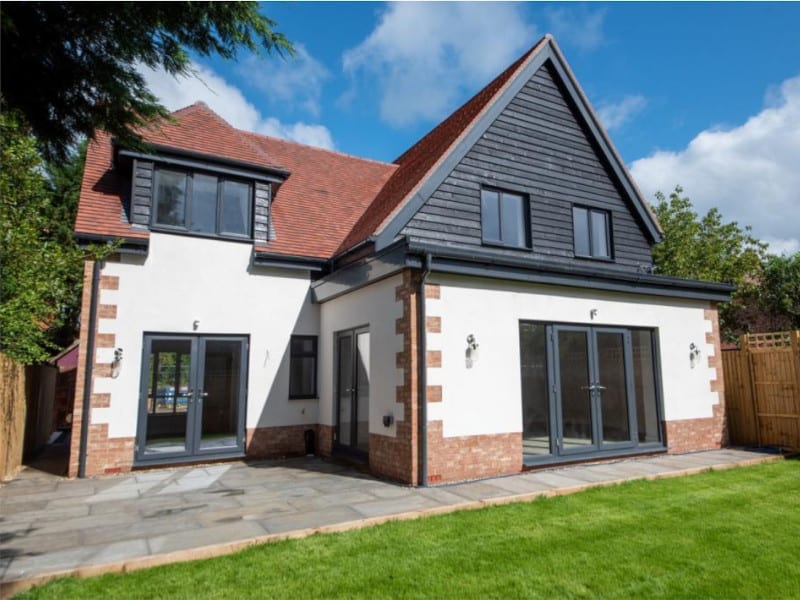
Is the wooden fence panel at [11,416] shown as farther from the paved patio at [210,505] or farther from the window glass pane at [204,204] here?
the window glass pane at [204,204]

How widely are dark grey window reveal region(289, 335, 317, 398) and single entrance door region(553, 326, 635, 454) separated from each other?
17.7 feet

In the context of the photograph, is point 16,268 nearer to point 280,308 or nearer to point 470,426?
point 280,308

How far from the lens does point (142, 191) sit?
33.0 feet

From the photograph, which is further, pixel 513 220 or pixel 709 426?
pixel 513 220

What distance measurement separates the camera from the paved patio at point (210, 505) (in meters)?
4.94

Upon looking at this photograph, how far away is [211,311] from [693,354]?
10.5 metres

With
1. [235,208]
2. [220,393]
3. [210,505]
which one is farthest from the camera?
[235,208]

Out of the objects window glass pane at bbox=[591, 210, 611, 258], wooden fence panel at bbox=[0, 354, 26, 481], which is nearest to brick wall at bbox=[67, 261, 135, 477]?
wooden fence panel at bbox=[0, 354, 26, 481]

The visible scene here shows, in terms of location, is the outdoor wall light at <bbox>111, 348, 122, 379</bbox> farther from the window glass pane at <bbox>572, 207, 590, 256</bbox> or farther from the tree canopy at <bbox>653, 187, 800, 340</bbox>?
the tree canopy at <bbox>653, 187, 800, 340</bbox>

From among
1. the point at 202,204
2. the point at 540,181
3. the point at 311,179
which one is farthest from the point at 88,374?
the point at 540,181

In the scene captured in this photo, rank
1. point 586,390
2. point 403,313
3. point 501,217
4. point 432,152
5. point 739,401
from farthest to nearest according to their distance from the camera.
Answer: point 432,152
point 739,401
point 501,217
point 586,390
point 403,313

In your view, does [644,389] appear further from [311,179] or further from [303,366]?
[311,179]

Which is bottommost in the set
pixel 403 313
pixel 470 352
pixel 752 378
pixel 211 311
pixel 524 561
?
pixel 524 561

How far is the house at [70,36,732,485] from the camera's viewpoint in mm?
8344
